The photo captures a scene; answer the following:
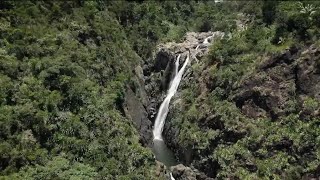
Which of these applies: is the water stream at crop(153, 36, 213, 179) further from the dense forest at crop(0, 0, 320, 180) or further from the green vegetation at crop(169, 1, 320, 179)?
the green vegetation at crop(169, 1, 320, 179)

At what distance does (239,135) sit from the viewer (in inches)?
1550

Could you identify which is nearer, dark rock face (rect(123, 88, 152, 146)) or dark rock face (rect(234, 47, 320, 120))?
dark rock face (rect(234, 47, 320, 120))

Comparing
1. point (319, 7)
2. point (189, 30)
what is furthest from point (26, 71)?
point (189, 30)

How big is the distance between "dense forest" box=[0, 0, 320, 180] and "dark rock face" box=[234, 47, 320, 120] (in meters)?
0.10

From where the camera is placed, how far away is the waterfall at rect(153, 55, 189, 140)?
51197mm

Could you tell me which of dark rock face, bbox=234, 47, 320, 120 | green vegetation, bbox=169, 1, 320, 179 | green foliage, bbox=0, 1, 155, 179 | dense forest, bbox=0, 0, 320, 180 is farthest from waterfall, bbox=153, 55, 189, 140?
dark rock face, bbox=234, 47, 320, 120

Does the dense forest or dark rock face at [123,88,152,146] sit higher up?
the dense forest

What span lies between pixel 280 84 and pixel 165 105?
57.1 feet

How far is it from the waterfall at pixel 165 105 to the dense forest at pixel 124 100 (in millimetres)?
2050

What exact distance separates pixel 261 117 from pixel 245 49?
32.2 ft

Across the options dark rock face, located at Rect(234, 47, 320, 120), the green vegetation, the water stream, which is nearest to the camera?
the green vegetation

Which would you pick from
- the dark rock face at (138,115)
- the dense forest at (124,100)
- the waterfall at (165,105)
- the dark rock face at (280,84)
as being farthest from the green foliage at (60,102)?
the dark rock face at (280,84)

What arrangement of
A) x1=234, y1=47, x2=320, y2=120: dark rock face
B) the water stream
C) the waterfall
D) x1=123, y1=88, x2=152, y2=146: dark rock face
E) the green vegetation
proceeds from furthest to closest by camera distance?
the waterfall → x1=123, y1=88, x2=152, y2=146: dark rock face → the water stream → x1=234, y1=47, x2=320, y2=120: dark rock face → the green vegetation

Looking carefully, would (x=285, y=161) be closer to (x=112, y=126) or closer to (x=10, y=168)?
(x=112, y=126)
